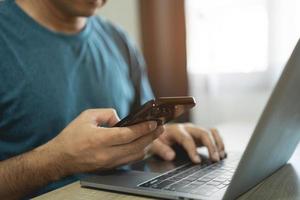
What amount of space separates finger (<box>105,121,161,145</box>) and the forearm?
144 millimetres

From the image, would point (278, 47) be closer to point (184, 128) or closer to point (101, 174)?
point (184, 128)

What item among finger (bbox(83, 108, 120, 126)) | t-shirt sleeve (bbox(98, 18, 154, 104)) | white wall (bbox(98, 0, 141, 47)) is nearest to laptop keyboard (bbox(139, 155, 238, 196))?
finger (bbox(83, 108, 120, 126))

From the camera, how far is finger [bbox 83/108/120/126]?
0.69 metres

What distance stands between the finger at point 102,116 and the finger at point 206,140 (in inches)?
9.5

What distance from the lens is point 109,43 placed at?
1234mm

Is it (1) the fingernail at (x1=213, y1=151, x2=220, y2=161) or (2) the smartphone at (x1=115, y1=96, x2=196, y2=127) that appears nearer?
(2) the smartphone at (x1=115, y1=96, x2=196, y2=127)

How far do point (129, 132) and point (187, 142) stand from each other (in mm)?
271

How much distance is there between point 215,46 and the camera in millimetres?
1822

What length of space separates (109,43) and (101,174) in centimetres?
58

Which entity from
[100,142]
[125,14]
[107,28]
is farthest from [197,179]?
[125,14]

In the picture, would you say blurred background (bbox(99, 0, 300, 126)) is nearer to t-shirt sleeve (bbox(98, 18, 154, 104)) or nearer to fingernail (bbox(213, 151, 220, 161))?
t-shirt sleeve (bbox(98, 18, 154, 104))

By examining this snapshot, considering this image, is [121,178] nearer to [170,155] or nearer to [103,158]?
[103,158]

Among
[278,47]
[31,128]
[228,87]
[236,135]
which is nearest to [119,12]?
[228,87]

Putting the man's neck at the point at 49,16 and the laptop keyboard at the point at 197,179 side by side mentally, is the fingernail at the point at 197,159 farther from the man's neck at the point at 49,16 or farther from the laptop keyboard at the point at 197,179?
the man's neck at the point at 49,16
